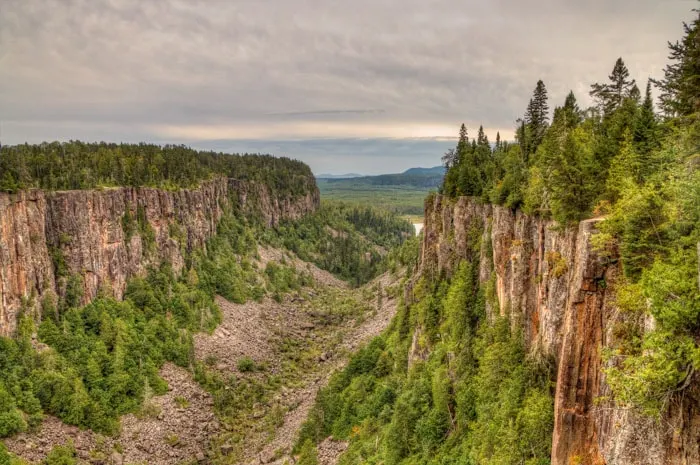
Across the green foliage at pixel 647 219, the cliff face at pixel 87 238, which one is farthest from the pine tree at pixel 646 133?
the cliff face at pixel 87 238

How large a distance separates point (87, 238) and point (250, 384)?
147 ft

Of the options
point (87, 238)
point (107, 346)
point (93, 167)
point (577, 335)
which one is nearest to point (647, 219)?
point (577, 335)

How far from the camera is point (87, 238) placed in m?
104

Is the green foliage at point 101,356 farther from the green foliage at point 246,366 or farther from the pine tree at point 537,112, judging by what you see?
the pine tree at point 537,112

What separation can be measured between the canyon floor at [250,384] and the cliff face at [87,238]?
70.0 feet

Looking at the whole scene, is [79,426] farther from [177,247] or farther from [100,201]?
[177,247]

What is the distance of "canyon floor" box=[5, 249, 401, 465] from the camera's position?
7662 cm

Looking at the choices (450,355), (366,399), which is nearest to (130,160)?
(366,399)

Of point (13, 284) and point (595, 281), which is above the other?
point (595, 281)

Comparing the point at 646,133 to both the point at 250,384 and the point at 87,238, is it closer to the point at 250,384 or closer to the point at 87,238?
the point at 250,384

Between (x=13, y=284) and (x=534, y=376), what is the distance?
281 ft

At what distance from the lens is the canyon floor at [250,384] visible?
251 ft

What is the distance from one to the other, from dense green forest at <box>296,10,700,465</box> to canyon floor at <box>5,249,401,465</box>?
13307 mm

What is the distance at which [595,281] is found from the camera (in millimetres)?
28234
